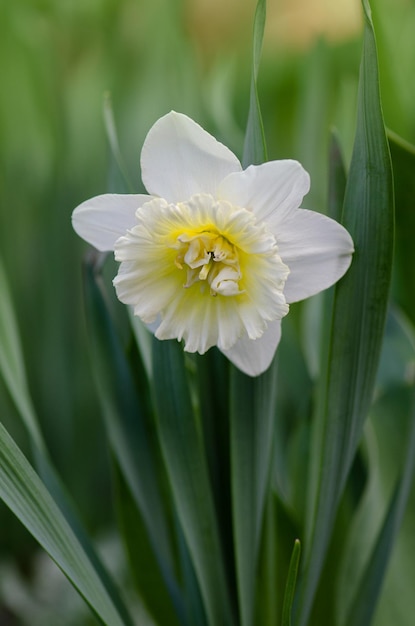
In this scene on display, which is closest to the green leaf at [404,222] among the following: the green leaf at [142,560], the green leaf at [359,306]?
the green leaf at [359,306]

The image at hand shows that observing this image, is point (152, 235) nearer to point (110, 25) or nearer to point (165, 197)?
point (165, 197)

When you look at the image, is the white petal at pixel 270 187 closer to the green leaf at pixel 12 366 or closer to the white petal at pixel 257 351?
the white petal at pixel 257 351

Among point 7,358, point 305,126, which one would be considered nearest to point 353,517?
point 7,358

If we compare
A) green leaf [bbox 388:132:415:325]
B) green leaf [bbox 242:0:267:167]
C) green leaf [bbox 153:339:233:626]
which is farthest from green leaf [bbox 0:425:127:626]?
green leaf [bbox 388:132:415:325]

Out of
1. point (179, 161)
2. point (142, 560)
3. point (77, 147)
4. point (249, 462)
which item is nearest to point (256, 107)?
point (179, 161)

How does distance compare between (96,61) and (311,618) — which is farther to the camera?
(96,61)

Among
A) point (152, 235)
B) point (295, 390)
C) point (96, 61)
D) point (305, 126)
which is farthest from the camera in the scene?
point (96, 61)

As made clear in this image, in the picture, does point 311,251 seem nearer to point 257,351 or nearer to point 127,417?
point 257,351
